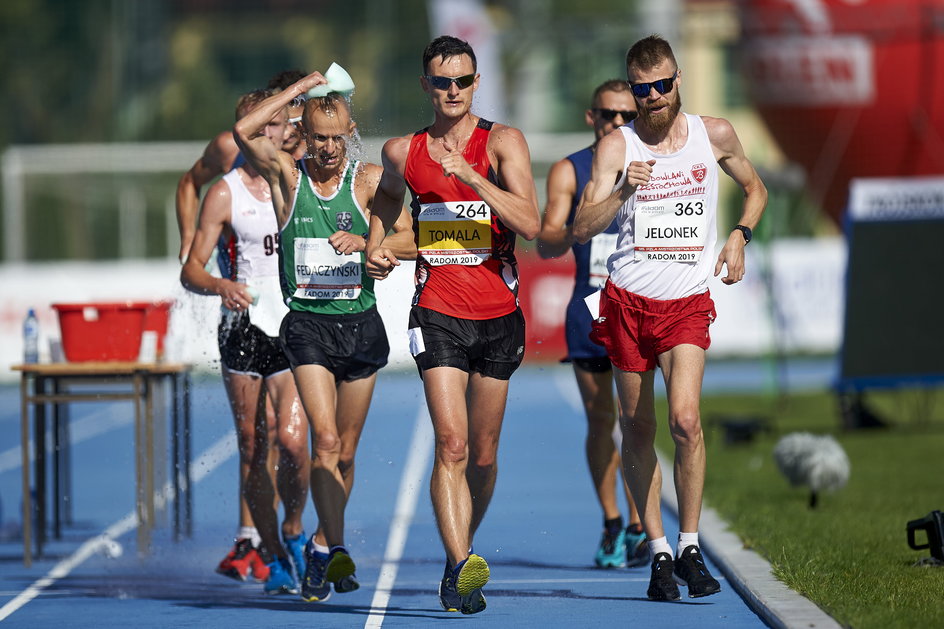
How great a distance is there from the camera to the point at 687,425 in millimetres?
7270

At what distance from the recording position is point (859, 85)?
2777 cm

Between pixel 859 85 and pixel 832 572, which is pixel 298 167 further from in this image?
pixel 859 85

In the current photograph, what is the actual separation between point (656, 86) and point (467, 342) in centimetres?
144

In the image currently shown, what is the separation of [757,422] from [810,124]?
13.9 meters

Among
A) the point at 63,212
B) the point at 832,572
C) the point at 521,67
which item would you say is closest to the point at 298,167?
the point at 832,572

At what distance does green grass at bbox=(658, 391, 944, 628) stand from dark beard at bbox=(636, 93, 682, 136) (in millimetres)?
2192

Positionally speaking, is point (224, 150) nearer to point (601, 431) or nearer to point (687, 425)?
point (601, 431)

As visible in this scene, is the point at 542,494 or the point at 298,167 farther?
the point at 542,494

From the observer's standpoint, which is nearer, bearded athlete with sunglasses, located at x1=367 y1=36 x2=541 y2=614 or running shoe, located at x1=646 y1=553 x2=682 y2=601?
bearded athlete with sunglasses, located at x1=367 y1=36 x2=541 y2=614

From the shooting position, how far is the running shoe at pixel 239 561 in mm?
8789

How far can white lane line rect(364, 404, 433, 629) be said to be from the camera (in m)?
7.73

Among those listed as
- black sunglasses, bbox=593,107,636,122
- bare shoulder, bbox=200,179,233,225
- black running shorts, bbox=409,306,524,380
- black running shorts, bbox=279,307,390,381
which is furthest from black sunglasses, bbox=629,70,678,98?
bare shoulder, bbox=200,179,233,225

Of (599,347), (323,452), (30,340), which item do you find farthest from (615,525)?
(30,340)

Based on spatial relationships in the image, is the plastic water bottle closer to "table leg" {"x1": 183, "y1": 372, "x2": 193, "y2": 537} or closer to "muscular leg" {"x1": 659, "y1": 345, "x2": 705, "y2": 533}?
"table leg" {"x1": 183, "y1": 372, "x2": 193, "y2": 537}
